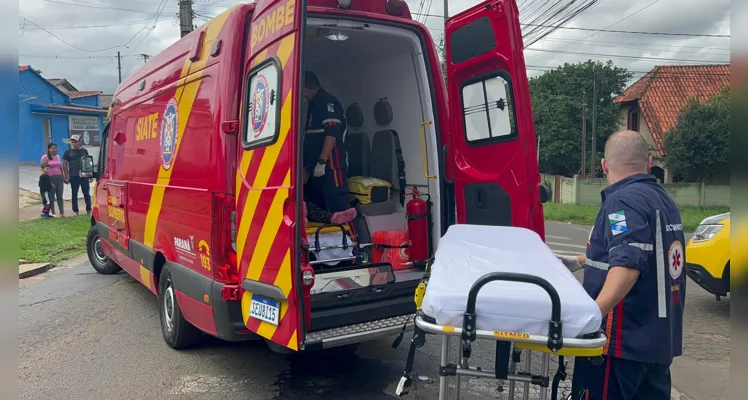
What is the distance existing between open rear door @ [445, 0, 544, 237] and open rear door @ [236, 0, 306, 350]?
1.53 metres

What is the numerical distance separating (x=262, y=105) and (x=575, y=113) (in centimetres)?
3686

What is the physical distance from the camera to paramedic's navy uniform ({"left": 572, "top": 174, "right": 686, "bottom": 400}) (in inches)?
94.2

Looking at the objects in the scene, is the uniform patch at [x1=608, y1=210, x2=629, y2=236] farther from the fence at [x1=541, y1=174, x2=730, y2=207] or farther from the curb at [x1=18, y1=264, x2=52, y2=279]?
the fence at [x1=541, y1=174, x2=730, y2=207]

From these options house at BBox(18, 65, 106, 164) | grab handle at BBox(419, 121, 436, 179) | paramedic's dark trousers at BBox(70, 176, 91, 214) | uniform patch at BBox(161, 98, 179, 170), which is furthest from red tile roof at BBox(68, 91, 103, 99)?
grab handle at BBox(419, 121, 436, 179)

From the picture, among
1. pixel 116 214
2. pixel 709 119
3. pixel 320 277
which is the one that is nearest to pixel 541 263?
pixel 320 277

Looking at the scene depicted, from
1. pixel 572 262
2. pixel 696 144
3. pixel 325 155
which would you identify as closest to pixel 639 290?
pixel 572 262

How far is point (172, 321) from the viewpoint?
462cm

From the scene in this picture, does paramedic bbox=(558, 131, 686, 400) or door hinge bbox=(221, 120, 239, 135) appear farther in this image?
door hinge bbox=(221, 120, 239, 135)

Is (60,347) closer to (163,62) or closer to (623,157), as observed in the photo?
(163,62)

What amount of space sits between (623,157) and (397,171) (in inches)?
111

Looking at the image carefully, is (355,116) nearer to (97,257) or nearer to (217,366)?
(217,366)

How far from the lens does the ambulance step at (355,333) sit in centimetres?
333

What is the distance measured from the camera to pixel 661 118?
1310 inches

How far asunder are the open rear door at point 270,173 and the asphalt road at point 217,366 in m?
0.87
